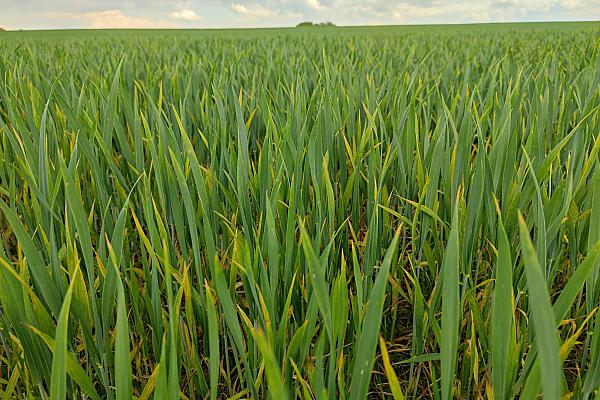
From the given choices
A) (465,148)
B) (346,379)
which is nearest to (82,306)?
(346,379)

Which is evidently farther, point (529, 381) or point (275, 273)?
point (275, 273)

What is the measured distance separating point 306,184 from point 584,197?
49cm

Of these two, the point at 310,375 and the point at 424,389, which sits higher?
the point at 310,375

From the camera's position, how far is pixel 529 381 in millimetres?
352

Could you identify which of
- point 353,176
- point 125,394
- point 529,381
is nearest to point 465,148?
point 353,176

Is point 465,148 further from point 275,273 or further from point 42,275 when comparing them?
point 42,275

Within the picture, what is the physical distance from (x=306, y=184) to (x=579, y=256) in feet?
1.53

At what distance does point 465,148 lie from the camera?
83cm

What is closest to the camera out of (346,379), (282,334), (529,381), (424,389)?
(529,381)

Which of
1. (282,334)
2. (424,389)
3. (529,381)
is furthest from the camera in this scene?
(424,389)

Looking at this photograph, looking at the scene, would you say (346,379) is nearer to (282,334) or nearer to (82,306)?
(282,334)

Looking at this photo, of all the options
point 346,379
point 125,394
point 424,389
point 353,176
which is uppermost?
point 353,176

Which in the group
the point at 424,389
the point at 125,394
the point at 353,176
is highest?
the point at 353,176

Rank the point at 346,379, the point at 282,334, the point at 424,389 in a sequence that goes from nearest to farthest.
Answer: the point at 282,334, the point at 346,379, the point at 424,389
